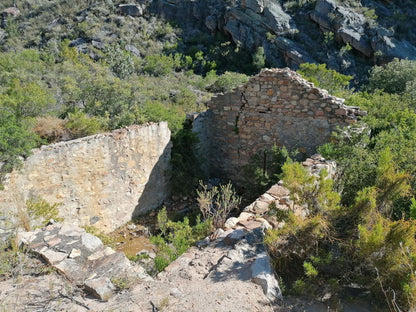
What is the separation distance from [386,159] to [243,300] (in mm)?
2326

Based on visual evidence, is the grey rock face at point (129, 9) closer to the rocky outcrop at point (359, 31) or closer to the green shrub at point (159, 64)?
the green shrub at point (159, 64)

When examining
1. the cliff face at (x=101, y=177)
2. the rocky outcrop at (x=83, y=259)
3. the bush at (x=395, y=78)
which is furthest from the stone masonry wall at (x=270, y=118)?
the bush at (x=395, y=78)

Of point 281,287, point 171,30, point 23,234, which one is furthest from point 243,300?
point 171,30

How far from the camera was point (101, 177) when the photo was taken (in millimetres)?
5547

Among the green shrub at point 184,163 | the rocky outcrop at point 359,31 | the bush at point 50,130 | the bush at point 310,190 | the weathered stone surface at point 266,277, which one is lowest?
the green shrub at point 184,163

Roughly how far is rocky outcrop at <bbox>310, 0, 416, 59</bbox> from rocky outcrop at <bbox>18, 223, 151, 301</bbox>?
2821 cm

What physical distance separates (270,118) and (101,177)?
4070mm

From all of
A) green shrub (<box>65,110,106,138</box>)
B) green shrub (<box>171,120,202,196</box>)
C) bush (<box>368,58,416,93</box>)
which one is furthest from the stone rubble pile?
bush (<box>368,58,416,93</box>)

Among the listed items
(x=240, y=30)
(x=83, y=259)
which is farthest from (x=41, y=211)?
(x=240, y=30)

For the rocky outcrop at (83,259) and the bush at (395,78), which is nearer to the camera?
the rocky outcrop at (83,259)

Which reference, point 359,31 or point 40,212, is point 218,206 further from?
point 359,31

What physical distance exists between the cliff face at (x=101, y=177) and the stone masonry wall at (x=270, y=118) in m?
1.70

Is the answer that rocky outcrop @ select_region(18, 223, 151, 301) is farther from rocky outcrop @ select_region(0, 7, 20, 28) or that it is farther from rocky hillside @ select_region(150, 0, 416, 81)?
rocky outcrop @ select_region(0, 7, 20, 28)

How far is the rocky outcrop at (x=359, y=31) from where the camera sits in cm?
2491
